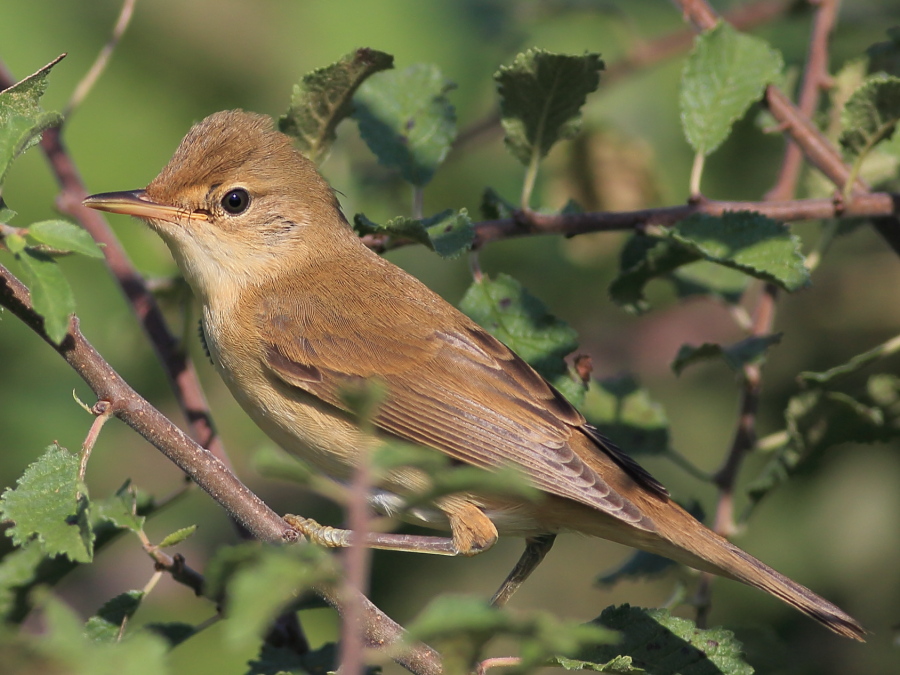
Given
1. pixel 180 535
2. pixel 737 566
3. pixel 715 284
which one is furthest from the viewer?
pixel 715 284

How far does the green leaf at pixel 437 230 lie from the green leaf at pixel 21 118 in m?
0.89

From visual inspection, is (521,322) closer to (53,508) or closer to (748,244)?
(748,244)

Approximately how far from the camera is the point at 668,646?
8.21ft

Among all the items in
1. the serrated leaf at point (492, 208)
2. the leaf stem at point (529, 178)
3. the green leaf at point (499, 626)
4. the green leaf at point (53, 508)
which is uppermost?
the leaf stem at point (529, 178)

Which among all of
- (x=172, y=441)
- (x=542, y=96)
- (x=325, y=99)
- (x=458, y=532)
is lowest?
(x=458, y=532)

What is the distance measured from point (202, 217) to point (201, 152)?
0.21 metres

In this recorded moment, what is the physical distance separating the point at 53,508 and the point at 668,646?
1.47 metres

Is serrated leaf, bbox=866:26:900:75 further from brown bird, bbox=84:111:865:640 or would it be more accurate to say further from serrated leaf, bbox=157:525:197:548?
serrated leaf, bbox=157:525:197:548

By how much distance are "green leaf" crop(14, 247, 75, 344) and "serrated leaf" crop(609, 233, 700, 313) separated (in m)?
1.67

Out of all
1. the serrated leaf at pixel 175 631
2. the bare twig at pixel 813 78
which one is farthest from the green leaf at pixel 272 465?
the bare twig at pixel 813 78

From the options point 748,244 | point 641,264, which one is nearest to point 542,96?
point 641,264

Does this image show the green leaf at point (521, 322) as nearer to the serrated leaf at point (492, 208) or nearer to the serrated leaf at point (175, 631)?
the serrated leaf at point (492, 208)

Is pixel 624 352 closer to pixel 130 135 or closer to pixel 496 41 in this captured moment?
pixel 496 41

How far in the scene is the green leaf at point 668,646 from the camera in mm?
2469
